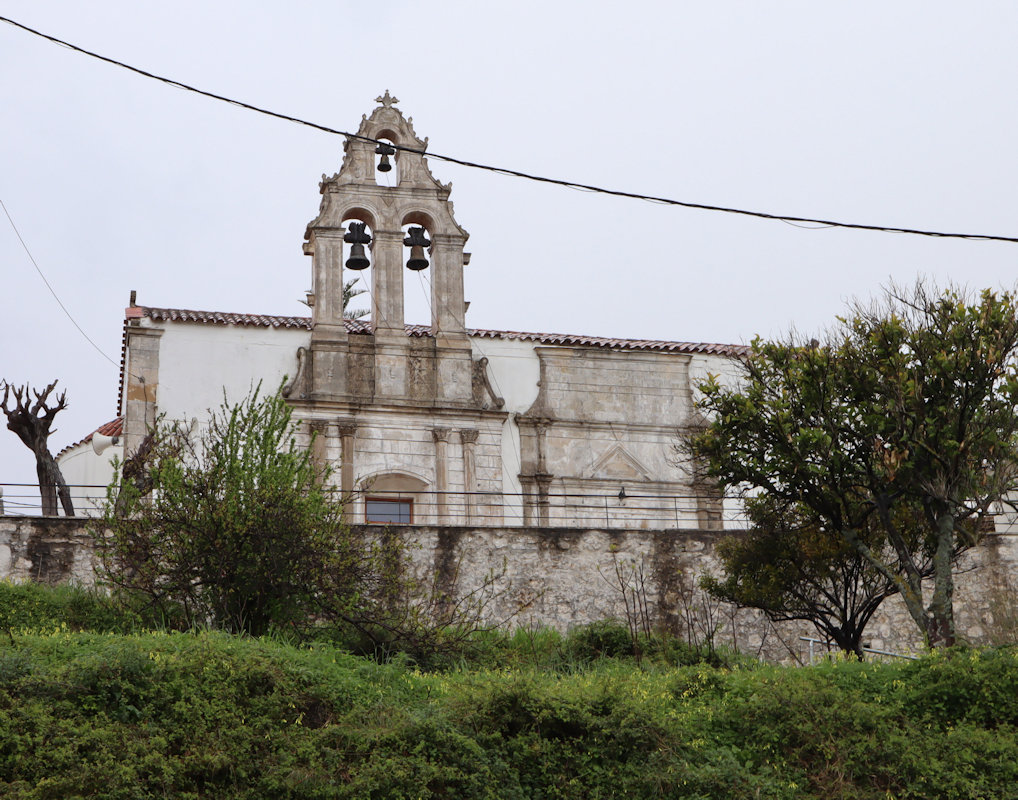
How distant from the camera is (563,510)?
981 inches

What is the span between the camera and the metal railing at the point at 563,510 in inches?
950

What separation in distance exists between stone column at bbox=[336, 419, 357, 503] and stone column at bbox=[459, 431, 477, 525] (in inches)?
83.9

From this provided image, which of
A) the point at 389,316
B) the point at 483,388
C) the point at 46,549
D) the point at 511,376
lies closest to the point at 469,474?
the point at 483,388

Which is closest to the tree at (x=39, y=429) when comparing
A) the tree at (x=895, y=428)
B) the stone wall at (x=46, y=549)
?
the stone wall at (x=46, y=549)

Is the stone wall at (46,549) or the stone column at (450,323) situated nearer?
the stone wall at (46,549)

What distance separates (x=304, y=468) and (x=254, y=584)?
2.08 metres

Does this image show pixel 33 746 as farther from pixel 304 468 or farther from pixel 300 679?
pixel 304 468

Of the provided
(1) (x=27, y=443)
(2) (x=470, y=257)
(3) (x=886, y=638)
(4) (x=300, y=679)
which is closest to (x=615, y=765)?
(4) (x=300, y=679)

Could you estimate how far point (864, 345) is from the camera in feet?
56.3

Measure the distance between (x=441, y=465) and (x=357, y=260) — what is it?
13.8 ft

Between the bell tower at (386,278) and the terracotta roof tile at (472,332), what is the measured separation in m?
0.41

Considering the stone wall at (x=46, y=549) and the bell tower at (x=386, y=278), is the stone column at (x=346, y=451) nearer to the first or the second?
the bell tower at (x=386, y=278)

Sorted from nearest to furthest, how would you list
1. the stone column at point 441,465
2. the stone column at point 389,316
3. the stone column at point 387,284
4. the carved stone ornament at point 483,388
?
1. the stone column at point 441,465
2. the stone column at point 389,316
3. the stone column at point 387,284
4. the carved stone ornament at point 483,388

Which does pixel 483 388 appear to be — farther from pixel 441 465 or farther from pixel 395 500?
pixel 395 500
